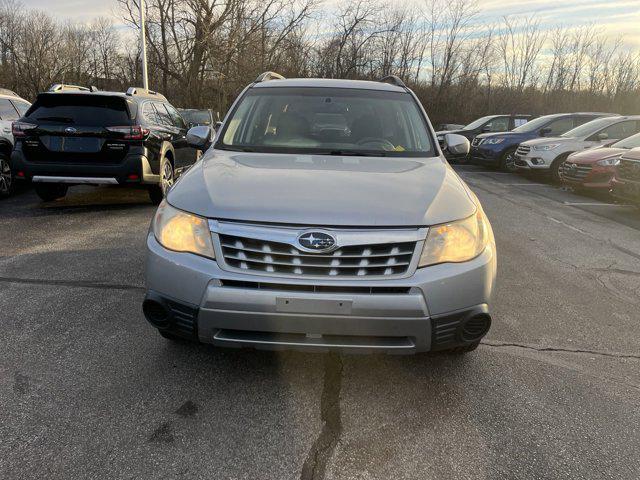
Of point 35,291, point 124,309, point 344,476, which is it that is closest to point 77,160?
point 35,291

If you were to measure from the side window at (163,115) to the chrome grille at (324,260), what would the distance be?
623 centimetres

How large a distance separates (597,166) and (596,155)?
1.00ft

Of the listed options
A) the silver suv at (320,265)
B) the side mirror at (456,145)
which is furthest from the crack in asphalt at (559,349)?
the side mirror at (456,145)

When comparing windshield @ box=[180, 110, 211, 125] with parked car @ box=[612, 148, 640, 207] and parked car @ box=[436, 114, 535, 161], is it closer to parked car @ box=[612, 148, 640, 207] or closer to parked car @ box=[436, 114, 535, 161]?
parked car @ box=[436, 114, 535, 161]

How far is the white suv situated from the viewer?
11508mm

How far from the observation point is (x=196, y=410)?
248 centimetres

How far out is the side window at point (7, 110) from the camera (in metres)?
7.87

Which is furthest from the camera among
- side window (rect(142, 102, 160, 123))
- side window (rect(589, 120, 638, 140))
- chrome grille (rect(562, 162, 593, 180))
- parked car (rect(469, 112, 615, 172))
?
parked car (rect(469, 112, 615, 172))

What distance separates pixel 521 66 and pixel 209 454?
133 ft

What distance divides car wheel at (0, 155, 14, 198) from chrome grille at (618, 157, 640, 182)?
9.90 meters

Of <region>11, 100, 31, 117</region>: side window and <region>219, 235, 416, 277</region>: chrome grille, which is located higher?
<region>11, 100, 31, 117</region>: side window

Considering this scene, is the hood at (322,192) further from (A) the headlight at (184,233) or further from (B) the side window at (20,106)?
(B) the side window at (20,106)

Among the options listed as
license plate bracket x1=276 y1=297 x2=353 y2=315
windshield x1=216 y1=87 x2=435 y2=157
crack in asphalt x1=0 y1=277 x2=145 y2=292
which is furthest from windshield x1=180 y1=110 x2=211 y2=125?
license plate bracket x1=276 y1=297 x2=353 y2=315

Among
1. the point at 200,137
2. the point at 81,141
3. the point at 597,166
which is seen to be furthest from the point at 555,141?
the point at 81,141
